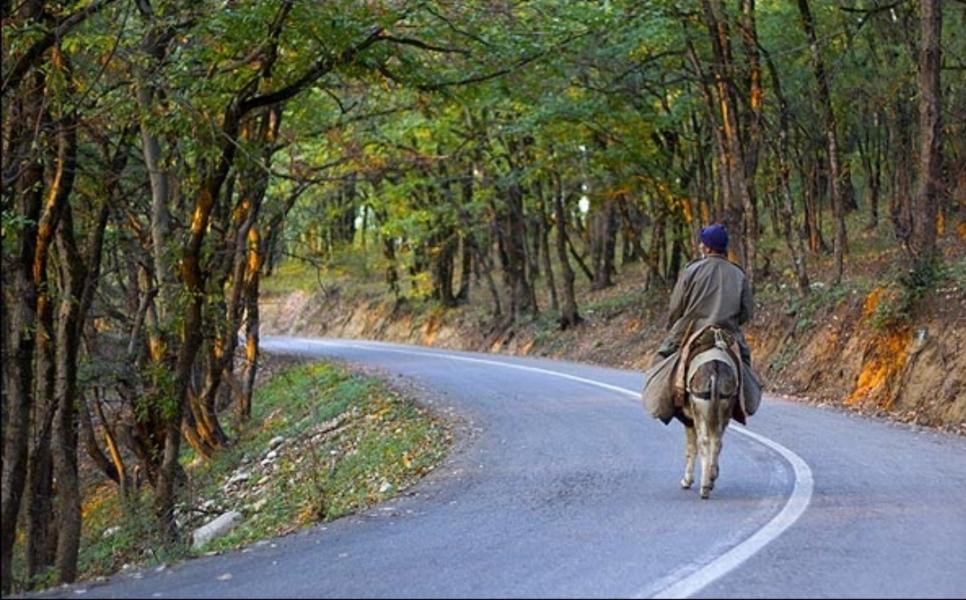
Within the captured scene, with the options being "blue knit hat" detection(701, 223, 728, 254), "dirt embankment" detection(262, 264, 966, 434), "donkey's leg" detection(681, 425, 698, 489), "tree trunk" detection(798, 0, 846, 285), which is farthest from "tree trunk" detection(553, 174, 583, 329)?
"donkey's leg" detection(681, 425, 698, 489)

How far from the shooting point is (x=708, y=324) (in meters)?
9.48

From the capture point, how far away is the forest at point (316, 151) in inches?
453

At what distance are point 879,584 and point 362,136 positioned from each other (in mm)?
19070

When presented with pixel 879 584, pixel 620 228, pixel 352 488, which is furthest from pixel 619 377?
pixel 620 228

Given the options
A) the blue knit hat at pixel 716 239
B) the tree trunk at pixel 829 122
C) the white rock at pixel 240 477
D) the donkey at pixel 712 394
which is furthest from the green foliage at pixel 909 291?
the white rock at pixel 240 477

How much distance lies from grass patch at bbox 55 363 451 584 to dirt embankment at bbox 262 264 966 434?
2875mm

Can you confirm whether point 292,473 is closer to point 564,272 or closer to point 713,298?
point 713,298

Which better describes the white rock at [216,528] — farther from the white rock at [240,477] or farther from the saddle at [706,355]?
the saddle at [706,355]

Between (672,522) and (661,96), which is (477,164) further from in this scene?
(672,522)

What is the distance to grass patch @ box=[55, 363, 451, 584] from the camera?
1224cm

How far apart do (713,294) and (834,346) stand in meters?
11.2

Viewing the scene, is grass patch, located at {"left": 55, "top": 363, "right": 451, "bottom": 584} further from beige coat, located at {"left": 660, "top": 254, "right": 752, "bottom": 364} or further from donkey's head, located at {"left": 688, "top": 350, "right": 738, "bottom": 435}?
beige coat, located at {"left": 660, "top": 254, "right": 752, "bottom": 364}

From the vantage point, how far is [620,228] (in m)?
47.0

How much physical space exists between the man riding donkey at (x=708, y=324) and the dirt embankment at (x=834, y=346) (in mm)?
6279
